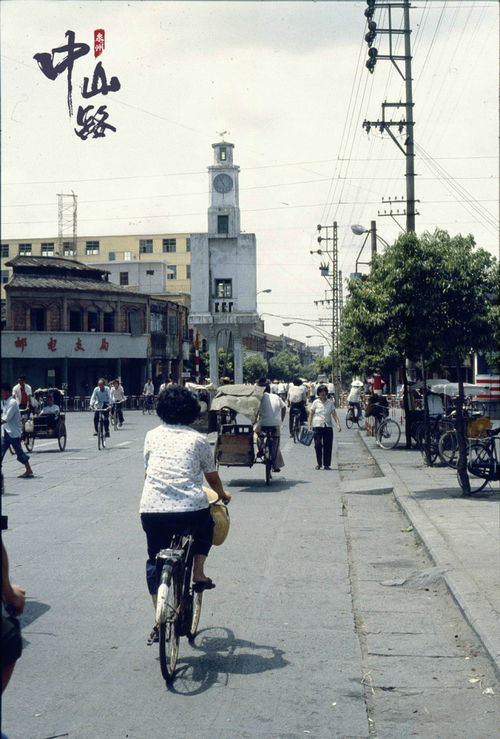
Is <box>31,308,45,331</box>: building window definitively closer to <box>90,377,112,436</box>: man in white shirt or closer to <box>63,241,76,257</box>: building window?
<box>90,377,112,436</box>: man in white shirt

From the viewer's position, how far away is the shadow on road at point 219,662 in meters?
5.30

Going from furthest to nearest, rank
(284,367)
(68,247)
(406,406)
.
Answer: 1. (284,367)
2. (68,247)
3. (406,406)

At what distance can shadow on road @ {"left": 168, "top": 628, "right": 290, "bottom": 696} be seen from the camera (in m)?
5.30

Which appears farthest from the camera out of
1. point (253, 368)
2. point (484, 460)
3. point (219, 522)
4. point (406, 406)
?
point (253, 368)

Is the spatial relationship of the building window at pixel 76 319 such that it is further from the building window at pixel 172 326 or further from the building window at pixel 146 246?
the building window at pixel 146 246

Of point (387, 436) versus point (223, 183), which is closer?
point (387, 436)

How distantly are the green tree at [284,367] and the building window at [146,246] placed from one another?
105 feet

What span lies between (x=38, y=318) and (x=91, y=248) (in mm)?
47249

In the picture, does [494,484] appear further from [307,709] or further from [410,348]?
[307,709]

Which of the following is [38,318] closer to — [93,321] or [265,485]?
[93,321]

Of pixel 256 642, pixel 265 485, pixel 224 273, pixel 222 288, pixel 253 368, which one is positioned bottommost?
pixel 265 485

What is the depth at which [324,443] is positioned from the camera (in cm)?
1805

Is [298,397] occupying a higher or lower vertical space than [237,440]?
higher

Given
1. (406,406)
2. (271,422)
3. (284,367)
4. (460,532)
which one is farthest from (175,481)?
(284,367)
